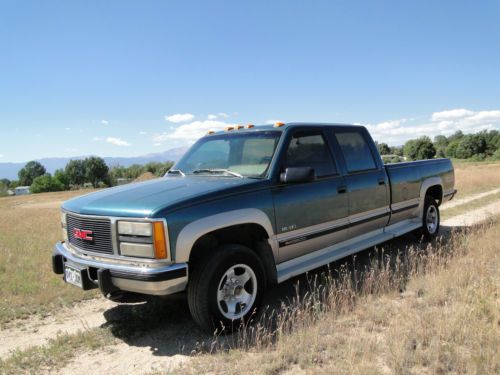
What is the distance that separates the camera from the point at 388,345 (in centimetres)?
306

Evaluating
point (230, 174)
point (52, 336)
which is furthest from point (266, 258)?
point (52, 336)

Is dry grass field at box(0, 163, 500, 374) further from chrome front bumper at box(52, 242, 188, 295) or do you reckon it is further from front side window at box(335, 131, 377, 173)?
front side window at box(335, 131, 377, 173)

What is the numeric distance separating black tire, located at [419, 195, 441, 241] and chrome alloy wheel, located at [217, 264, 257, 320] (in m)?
4.19

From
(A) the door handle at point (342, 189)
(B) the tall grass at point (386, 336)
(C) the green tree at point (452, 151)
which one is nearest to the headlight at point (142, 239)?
(B) the tall grass at point (386, 336)

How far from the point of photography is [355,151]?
213 inches

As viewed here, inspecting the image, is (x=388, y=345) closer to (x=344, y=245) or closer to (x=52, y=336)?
(x=344, y=245)

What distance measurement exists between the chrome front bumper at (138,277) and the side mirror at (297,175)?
1408mm

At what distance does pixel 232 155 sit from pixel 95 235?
1.86 meters

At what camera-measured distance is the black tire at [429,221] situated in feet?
22.4

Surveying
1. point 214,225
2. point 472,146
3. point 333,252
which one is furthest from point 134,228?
point 472,146

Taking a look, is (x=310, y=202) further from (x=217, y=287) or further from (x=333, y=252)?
(x=217, y=287)

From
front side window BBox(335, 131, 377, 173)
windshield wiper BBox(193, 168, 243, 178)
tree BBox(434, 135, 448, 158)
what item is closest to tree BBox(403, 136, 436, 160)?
tree BBox(434, 135, 448, 158)

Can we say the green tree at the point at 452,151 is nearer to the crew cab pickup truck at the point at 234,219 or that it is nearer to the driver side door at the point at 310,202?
the crew cab pickup truck at the point at 234,219

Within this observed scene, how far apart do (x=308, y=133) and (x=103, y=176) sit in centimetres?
13189
